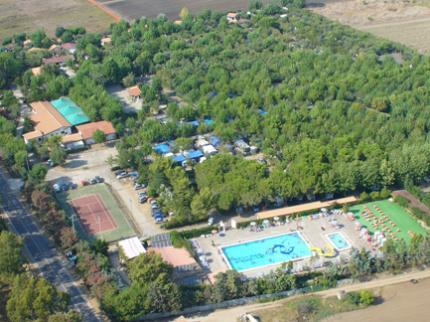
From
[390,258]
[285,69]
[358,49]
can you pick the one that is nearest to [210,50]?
[285,69]

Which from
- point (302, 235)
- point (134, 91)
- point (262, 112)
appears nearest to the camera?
point (302, 235)

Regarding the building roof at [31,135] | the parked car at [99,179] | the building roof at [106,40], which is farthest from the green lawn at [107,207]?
the building roof at [106,40]

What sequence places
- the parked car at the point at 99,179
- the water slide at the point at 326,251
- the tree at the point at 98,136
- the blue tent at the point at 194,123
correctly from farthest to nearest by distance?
the blue tent at the point at 194,123, the tree at the point at 98,136, the parked car at the point at 99,179, the water slide at the point at 326,251

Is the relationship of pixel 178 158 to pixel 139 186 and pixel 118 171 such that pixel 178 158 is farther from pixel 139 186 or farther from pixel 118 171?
pixel 118 171

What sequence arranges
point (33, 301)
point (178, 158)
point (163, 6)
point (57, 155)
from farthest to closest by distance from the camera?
point (163, 6) < point (178, 158) < point (57, 155) < point (33, 301)

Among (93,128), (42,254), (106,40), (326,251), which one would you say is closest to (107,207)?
(42,254)

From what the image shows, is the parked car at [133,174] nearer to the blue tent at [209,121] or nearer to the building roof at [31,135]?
Answer: the blue tent at [209,121]

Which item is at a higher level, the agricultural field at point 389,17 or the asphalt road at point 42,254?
the agricultural field at point 389,17
